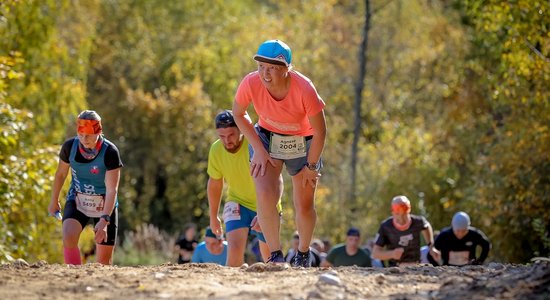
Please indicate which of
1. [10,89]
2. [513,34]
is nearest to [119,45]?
[10,89]

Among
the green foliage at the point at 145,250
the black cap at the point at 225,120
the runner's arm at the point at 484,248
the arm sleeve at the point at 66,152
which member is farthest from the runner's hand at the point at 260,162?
the green foliage at the point at 145,250

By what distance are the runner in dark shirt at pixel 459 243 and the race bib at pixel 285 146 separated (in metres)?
7.69

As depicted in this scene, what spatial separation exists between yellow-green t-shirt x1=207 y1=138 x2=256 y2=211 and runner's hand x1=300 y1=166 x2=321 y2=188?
158 centimetres

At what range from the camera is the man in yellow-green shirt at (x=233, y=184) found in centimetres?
1335

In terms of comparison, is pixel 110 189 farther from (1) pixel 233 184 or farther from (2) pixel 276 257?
(2) pixel 276 257

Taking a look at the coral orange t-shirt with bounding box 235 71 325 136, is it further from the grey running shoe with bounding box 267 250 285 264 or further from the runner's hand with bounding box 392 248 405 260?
the runner's hand with bounding box 392 248 405 260

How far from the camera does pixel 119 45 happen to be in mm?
45688

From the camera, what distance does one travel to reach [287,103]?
37.6ft

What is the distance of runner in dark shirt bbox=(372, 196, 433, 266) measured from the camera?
737 inches

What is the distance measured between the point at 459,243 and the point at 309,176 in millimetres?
7805

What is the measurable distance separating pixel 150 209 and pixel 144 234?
6.68 metres

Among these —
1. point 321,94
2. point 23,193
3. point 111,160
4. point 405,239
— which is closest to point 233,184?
point 111,160

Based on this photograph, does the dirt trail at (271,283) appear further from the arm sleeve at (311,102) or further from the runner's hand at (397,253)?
the runner's hand at (397,253)

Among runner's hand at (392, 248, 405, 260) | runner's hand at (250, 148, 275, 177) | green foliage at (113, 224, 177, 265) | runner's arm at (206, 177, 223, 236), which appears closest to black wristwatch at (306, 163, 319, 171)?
runner's hand at (250, 148, 275, 177)
